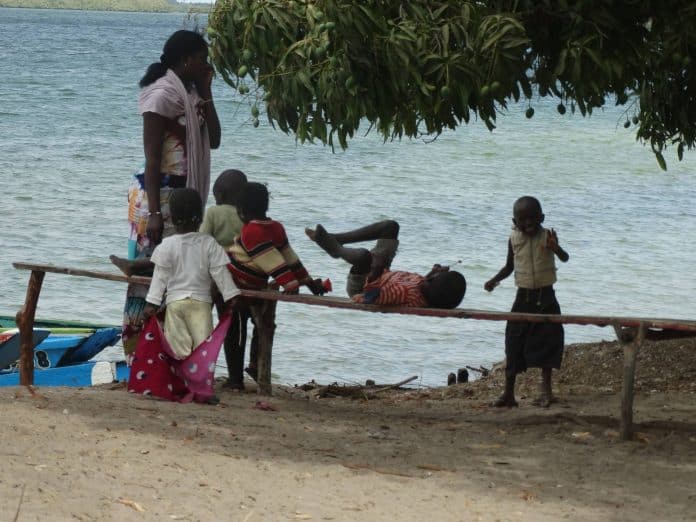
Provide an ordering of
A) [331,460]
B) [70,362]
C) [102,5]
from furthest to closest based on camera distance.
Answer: [102,5]
[70,362]
[331,460]

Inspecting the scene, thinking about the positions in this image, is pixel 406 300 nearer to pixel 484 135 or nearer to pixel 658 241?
pixel 658 241

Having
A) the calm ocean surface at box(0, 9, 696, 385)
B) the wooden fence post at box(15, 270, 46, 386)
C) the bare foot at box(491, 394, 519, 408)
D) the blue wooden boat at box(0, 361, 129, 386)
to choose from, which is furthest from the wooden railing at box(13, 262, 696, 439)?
the blue wooden boat at box(0, 361, 129, 386)

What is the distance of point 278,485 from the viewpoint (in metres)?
5.05

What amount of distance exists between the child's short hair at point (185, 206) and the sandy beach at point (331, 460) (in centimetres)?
99

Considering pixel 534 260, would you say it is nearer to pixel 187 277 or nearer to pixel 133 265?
pixel 187 277

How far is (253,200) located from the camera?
636cm

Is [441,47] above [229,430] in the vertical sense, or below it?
above

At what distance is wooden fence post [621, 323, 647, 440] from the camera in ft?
19.0

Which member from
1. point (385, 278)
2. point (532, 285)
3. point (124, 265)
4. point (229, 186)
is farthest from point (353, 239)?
point (124, 265)

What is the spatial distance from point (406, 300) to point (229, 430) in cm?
112

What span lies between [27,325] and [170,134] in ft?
5.09

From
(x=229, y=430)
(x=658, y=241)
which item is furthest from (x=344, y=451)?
(x=658, y=241)

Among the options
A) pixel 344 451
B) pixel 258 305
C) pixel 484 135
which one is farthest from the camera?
pixel 484 135

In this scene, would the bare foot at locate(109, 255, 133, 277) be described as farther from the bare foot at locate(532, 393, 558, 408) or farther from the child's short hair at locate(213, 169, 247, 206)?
the bare foot at locate(532, 393, 558, 408)
